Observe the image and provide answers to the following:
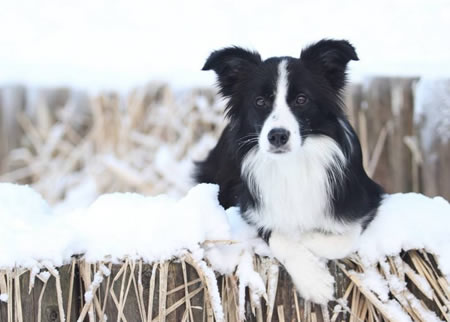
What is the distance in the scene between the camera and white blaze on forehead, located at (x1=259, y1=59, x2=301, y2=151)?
108 inches

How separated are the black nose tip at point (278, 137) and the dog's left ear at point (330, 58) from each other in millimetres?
468

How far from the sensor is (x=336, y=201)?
294 cm

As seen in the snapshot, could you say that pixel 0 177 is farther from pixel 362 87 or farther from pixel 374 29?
pixel 374 29

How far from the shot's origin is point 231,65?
3.16 meters

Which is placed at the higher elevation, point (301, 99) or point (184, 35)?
point (184, 35)

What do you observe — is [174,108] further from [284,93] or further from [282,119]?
[282,119]

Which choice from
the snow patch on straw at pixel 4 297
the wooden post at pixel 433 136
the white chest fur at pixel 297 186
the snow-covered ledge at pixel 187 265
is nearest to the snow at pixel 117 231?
the snow-covered ledge at pixel 187 265

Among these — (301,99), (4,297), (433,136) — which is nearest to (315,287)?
(301,99)

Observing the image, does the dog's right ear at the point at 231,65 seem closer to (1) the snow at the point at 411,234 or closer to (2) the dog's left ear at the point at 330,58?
(2) the dog's left ear at the point at 330,58

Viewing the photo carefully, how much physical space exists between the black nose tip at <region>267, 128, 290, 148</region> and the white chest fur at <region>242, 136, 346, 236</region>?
0.22 meters

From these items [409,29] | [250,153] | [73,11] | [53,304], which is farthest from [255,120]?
[73,11]

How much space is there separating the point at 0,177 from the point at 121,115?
4.57ft

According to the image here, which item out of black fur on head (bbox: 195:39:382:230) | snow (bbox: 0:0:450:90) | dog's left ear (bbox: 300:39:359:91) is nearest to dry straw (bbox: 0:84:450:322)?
black fur on head (bbox: 195:39:382:230)

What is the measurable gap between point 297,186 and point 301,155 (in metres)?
0.14
